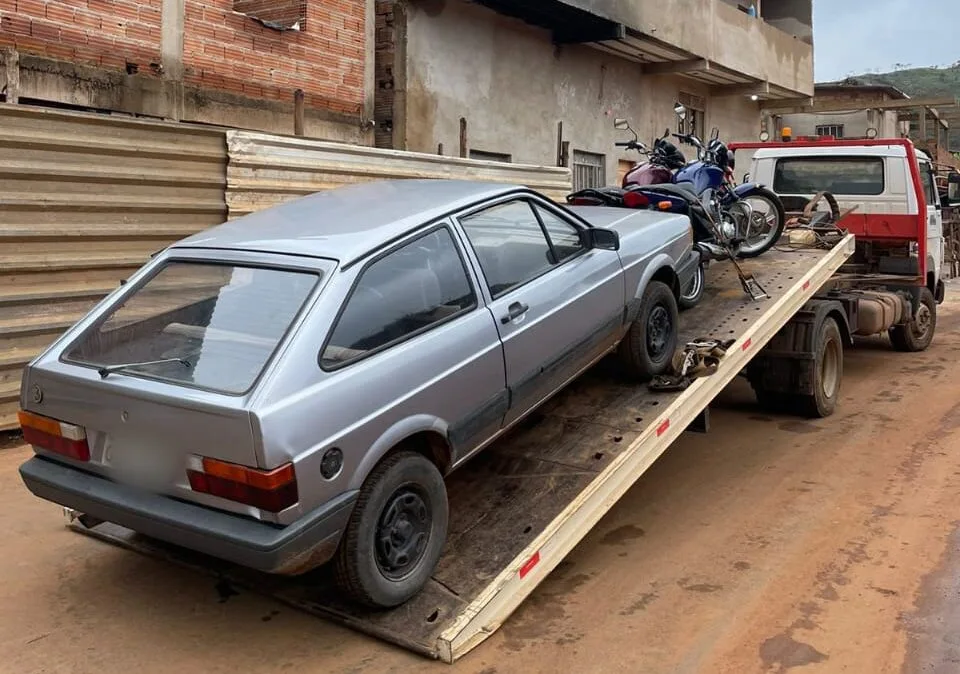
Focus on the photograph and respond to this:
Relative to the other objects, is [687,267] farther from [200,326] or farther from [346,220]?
[200,326]

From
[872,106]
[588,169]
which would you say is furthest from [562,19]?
[872,106]

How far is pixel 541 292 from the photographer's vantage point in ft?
13.7

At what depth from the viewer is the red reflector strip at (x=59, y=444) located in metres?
3.31

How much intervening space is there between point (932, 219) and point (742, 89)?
405 inches

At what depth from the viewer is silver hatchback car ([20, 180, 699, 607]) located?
2.94 metres

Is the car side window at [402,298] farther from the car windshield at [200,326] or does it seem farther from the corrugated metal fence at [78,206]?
the corrugated metal fence at [78,206]

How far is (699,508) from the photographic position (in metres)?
4.97

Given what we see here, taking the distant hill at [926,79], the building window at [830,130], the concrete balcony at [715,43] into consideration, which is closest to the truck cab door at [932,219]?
the concrete balcony at [715,43]

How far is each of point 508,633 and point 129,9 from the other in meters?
7.44

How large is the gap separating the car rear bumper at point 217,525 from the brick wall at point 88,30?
5683 millimetres

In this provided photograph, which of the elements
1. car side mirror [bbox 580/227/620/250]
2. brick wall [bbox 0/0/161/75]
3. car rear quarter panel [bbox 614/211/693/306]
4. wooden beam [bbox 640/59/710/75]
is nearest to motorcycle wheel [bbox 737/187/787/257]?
car rear quarter panel [bbox 614/211/693/306]

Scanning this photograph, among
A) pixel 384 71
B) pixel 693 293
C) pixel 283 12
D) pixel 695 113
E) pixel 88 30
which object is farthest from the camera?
pixel 695 113

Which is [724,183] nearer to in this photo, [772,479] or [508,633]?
[772,479]

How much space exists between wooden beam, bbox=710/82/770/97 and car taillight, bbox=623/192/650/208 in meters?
14.1
